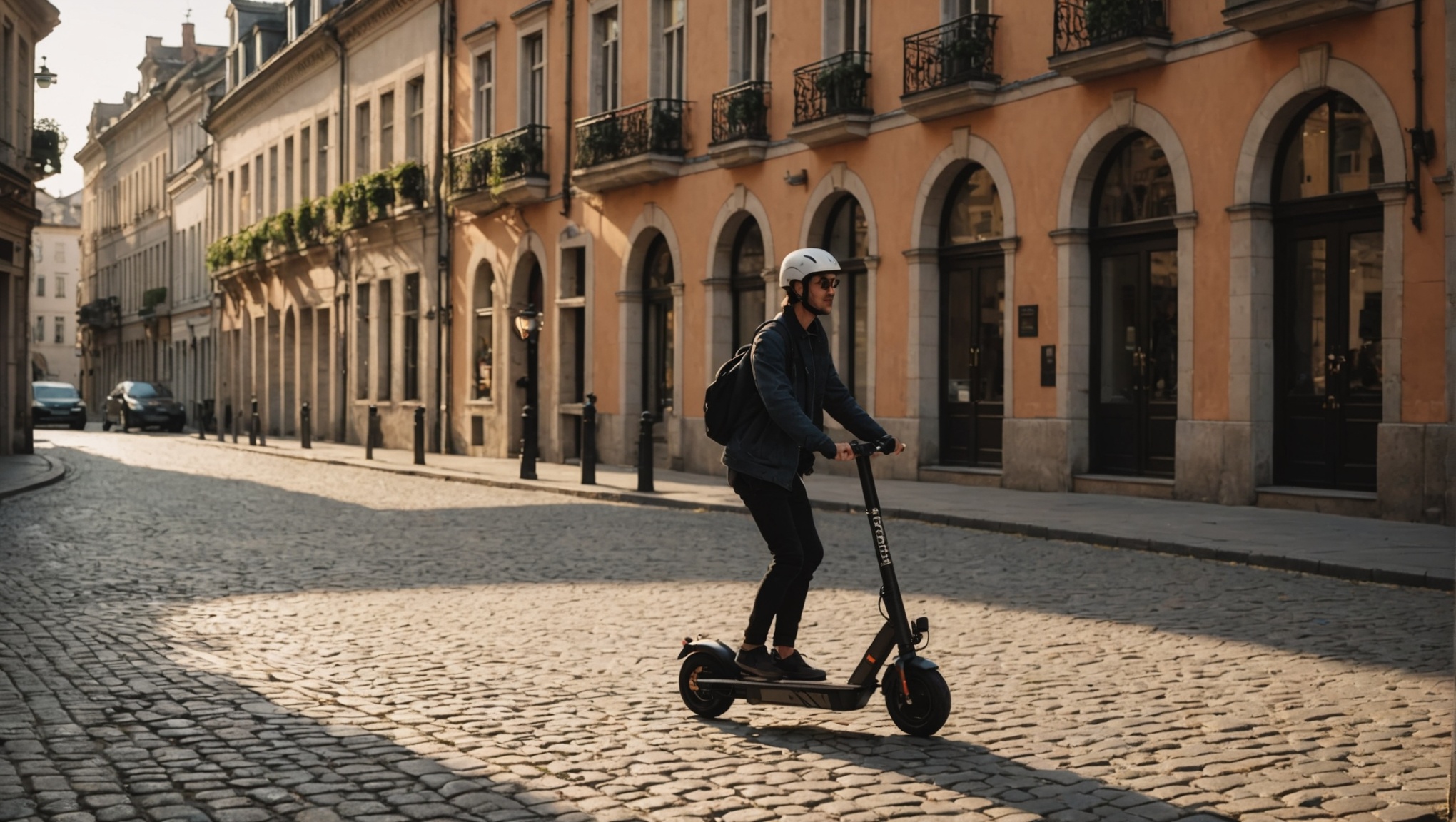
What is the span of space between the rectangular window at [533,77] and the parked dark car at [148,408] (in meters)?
24.4

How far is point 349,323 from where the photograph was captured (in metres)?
40.1

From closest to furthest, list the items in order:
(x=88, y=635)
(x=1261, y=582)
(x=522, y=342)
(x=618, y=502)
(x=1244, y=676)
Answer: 1. (x=1244, y=676)
2. (x=88, y=635)
3. (x=1261, y=582)
4. (x=618, y=502)
5. (x=522, y=342)

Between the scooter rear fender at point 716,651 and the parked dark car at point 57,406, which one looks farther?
the parked dark car at point 57,406

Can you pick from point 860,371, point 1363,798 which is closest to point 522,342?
point 860,371

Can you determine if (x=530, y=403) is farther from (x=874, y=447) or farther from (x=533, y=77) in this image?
(x=874, y=447)

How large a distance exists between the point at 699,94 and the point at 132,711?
791 inches

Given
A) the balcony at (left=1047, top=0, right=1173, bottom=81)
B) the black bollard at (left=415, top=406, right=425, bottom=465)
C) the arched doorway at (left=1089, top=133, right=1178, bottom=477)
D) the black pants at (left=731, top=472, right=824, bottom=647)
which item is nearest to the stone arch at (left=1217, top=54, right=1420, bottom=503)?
the arched doorway at (left=1089, top=133, right=1178, bottom=477)

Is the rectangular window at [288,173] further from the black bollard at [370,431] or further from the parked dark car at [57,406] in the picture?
the black bollard at [370,431]

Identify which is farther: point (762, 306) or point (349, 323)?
point (349, 323)

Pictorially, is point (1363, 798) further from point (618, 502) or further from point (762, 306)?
point (762, 306)

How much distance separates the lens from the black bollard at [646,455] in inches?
792

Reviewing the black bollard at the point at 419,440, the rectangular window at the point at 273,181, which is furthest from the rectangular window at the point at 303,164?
the black bollard at the point at 419,440

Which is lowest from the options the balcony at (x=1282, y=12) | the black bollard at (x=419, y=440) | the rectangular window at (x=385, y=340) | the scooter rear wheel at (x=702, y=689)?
the scooter rear wheel at (x=702, y=689)

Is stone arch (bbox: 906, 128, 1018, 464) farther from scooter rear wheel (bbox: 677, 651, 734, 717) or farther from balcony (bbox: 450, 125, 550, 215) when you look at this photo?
scooter rear wheel (bbox: 677, 651, 734, 717)
